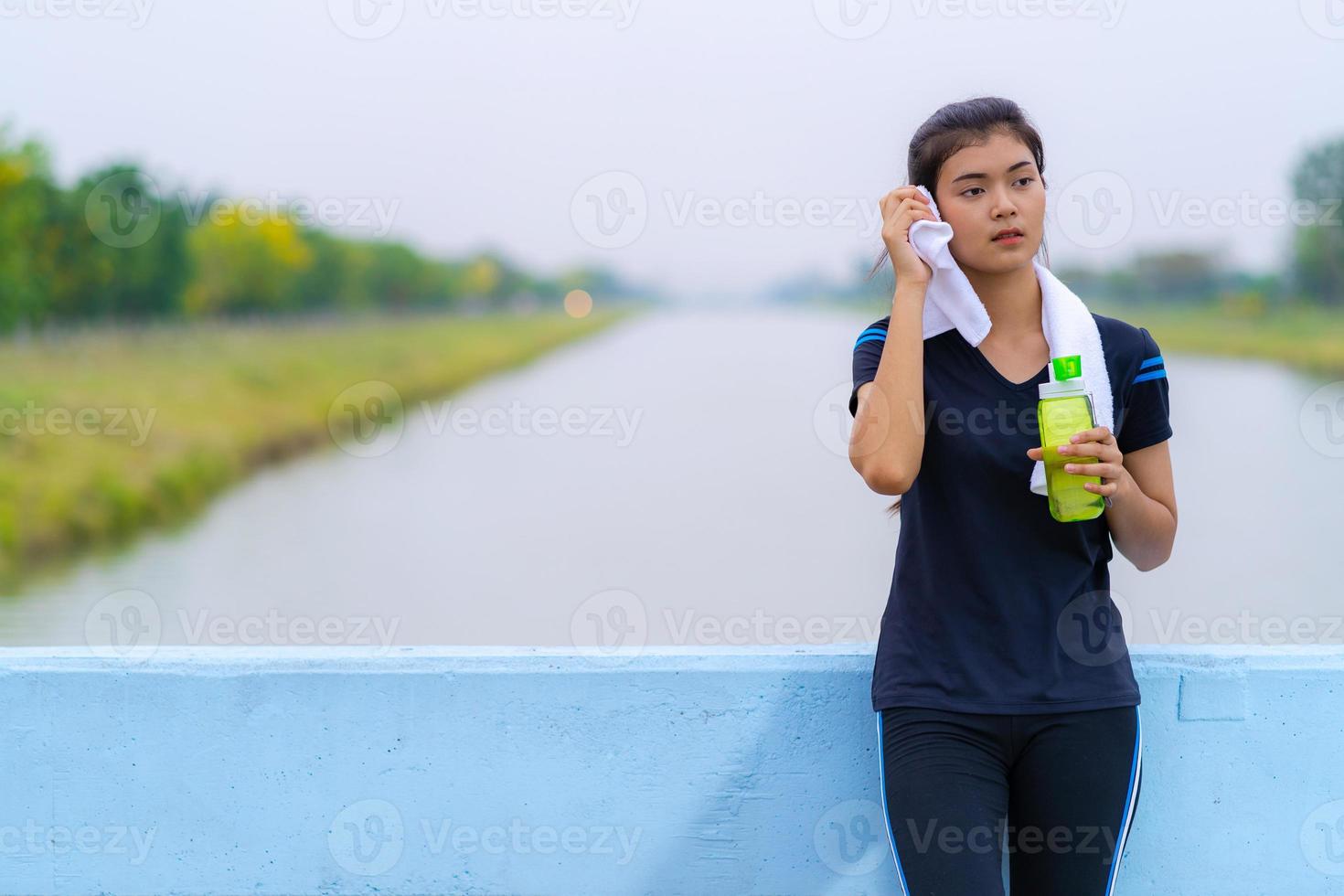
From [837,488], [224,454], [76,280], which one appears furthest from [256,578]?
[837,488]

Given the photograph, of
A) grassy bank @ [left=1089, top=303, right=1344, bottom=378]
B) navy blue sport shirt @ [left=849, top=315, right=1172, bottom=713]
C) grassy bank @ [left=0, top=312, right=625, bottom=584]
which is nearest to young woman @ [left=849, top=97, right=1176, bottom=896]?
navy blue sport shirt @ [left=849, top=315, right=1172, bottom=713]

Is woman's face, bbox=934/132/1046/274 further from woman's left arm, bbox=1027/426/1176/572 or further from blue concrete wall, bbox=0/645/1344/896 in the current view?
blue concrete wall, bbox=0/645/1344/896

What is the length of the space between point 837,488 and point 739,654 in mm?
31261

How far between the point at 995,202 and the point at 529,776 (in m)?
1.18

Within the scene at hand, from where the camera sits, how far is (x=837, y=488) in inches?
1293

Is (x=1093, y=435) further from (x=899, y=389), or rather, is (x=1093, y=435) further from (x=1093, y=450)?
(x=899, y=389)

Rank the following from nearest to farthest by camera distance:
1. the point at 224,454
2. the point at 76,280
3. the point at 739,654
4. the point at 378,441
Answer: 1. the point at 739,654
2. the point at 378,441
3. the point at 76,280
4. the point at 224,454

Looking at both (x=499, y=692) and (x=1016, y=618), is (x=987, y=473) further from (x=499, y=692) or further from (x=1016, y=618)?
(x=499, y=692)

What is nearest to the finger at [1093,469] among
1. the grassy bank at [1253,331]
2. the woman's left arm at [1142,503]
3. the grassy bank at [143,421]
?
the woman's left arm at [1142,503]

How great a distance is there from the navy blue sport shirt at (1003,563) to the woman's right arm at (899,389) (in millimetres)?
52

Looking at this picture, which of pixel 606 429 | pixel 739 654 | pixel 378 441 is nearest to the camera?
pixel 739 654

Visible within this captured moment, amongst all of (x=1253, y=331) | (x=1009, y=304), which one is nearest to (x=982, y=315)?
(x=1009, y=304)

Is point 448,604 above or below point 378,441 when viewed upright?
below

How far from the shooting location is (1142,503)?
1457 mm
